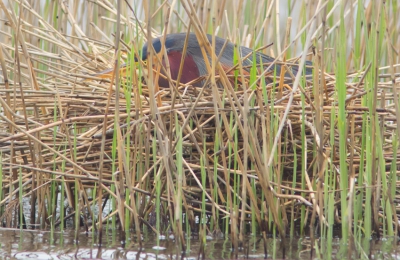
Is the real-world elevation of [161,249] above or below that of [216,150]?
below

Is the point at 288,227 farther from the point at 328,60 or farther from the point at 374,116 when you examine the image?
the point at 328,60

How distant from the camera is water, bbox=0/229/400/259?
2.03 meters

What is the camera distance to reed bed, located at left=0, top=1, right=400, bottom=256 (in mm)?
2006

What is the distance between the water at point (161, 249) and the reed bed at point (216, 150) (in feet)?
0.18

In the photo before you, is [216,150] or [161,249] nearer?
[161,249]

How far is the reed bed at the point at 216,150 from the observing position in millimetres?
2006

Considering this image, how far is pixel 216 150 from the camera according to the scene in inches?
88.7

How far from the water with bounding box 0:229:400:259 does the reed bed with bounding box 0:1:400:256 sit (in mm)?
56

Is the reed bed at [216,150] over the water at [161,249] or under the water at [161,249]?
over

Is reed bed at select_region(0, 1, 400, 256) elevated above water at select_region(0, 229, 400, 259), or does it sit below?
above

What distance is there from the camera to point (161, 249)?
212 cm

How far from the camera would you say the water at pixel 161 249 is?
6.65ft

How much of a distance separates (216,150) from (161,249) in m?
0.38

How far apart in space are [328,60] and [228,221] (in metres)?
1.42
